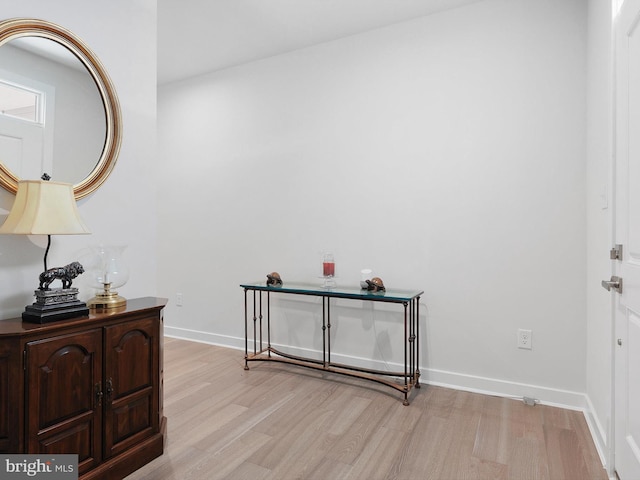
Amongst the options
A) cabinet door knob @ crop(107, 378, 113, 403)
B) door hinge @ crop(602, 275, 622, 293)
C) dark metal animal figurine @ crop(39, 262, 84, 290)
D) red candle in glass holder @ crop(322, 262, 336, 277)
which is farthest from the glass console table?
dark metal animal figurine @ crop(39, 262, 84, 290)

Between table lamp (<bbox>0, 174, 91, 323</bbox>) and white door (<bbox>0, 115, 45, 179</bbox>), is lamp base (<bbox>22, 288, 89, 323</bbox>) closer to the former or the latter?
table lamp (<bbox>0, 174, 91, 323</bbox>)

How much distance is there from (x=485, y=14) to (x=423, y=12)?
1.40 ft

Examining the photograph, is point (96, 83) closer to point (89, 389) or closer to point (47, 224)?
point (47, 224)

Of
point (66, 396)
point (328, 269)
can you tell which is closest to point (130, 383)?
point (66, 396)

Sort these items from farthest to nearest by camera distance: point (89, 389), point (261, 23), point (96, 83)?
point (261, 23) < point (96, 83) < point (89, 389)

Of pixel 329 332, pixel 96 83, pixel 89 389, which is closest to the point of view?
pixel 89 389

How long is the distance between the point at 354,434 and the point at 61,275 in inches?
64.9

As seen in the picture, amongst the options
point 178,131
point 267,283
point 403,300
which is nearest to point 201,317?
point 267,283

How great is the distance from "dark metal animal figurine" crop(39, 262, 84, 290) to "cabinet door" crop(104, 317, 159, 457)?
27 cm

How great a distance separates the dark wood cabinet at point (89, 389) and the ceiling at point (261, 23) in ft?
7.13

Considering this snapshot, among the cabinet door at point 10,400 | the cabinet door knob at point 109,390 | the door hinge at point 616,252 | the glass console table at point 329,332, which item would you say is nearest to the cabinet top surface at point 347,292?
the glass console table at point 329,332

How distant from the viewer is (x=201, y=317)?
151 inches

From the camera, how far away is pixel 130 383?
172 centimetres

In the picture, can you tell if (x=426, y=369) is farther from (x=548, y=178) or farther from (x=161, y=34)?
(x=161, y=34)
